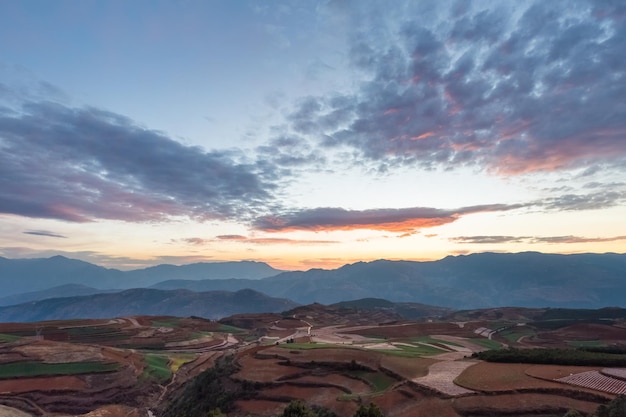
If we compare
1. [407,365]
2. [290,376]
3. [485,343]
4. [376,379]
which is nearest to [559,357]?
[407,365]

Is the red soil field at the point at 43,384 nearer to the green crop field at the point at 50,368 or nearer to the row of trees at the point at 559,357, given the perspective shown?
the green crop field at the point at 50,368

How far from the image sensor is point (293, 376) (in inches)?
2076

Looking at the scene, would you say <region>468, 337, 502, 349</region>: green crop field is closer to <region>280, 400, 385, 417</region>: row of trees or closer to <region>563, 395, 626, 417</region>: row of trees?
<region>563, 395, 626, 417</region>: row of trees

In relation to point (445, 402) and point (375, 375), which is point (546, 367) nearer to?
point (445, 402)

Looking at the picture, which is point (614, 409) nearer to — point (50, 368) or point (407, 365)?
point (407, 365)

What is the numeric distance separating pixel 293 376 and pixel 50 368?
54.2 m

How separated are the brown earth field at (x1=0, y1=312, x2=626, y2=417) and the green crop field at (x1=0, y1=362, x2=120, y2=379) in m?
0.38

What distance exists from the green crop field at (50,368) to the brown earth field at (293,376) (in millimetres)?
382

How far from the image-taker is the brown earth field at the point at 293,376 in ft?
114

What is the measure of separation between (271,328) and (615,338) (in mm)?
110035

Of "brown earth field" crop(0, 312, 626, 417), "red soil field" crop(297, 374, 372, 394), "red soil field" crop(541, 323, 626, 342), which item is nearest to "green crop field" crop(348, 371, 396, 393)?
"brown earth field" crop(0, 312, 626, 417)

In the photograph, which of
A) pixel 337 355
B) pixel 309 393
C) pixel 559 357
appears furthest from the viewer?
pixel 337 355

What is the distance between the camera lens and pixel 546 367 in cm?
4272

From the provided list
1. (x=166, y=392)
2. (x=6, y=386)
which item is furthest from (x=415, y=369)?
(x=6, y=386)
